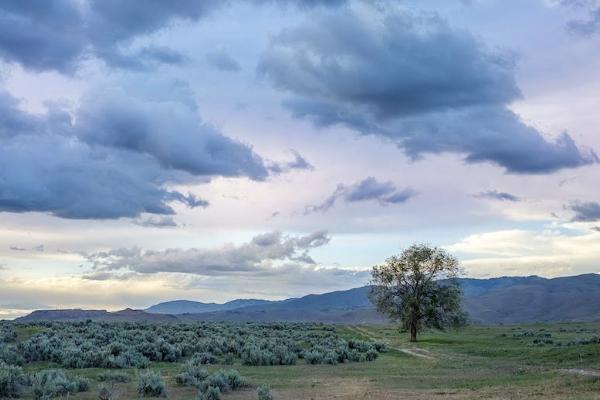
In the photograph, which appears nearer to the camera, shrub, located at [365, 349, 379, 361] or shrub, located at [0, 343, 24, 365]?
shrub, located at [0, 343, 24, 365]

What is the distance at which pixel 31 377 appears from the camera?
1065 inches

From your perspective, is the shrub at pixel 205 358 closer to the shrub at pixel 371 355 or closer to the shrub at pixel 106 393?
the shrub at pixel 371 355

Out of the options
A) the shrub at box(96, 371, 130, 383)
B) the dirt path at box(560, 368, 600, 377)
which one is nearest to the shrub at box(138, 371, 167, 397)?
the shrub at box(96, 371, 130, 383)

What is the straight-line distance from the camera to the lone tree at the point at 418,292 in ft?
231

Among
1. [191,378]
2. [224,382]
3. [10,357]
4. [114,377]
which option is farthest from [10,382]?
[10,357]

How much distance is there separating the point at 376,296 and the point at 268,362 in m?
35.3

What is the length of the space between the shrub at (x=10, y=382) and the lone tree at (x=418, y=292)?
1950 inches

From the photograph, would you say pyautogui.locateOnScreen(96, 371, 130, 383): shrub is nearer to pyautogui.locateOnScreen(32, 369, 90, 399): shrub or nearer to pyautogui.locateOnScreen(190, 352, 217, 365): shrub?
pyautogui.locateOnScreen(32, 369, 90, 399): shrub

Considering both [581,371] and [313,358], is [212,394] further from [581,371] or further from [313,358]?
[581,371]

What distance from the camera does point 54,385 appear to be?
2536cm

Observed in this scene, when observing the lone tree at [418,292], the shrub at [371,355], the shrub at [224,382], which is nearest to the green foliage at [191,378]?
the shrub at [224,382]

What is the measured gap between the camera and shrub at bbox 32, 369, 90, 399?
24828mm

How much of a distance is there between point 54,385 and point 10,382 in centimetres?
159

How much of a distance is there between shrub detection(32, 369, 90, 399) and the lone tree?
4778cm
